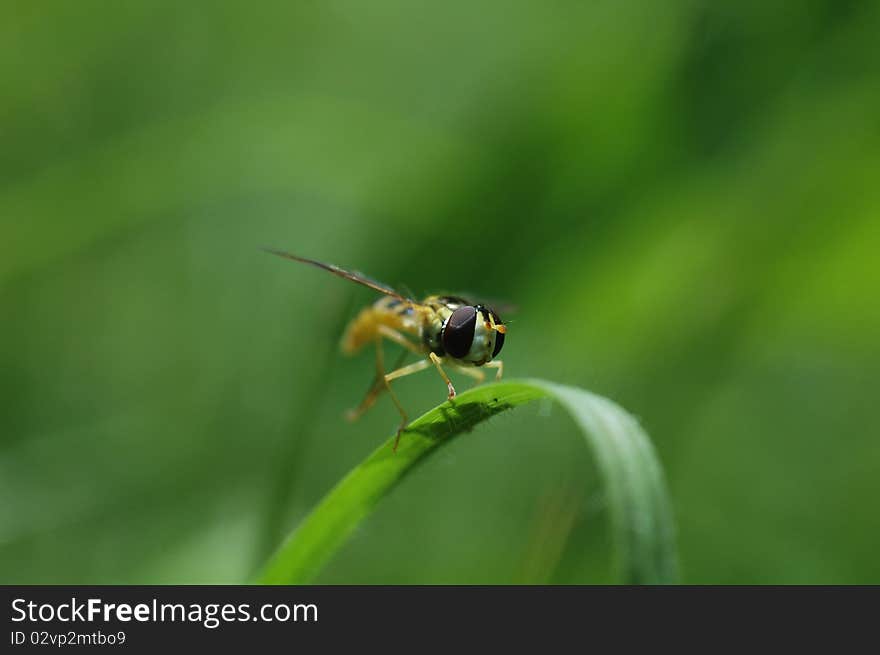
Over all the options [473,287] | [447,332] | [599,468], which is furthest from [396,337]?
[599,468]

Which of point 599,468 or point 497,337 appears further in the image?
point 497,337

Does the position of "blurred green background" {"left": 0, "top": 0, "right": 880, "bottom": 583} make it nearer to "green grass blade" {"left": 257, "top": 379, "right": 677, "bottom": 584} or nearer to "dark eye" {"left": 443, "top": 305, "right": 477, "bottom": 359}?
"dark eye" {"left": 443, "top": 305, "right": 477, "bottom": 359}

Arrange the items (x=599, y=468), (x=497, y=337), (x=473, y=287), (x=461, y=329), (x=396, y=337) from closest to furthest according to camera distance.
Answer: (x=599, y=468)
(x=461, y=329)
(x=497, y=337)
(x=396, y=337)
(x=473, y=287)

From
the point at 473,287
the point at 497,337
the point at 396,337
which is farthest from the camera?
the point at 473,287

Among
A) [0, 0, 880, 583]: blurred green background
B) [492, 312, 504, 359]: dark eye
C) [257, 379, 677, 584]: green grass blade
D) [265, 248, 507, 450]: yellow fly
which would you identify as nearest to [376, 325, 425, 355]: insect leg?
[265, 248, 507, 450]: yellow fly

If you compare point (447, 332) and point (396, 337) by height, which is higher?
point (447, 332)

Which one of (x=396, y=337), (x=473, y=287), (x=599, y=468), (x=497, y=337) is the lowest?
(x=396, y=337)

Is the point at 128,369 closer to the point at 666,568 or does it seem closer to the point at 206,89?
the point at 206,89

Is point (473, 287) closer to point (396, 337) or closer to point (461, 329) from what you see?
point (396, 337)
